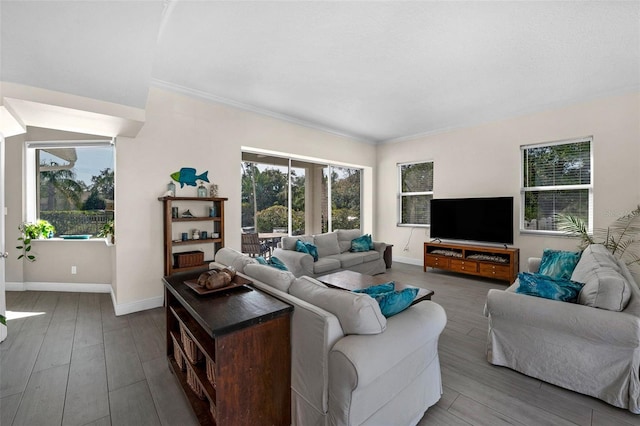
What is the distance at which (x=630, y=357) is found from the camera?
5.71 ft

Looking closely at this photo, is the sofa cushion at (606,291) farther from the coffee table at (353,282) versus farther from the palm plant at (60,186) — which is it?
the palm plant at (60,186)

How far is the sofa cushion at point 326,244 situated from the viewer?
4934 mm

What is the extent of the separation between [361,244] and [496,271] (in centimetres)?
226

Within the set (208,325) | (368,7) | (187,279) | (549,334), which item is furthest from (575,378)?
(368,7)

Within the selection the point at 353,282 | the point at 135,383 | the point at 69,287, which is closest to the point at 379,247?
the point at 353,282

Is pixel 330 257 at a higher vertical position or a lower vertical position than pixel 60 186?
lower

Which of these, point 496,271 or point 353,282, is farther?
point 496,271

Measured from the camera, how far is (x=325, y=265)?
4391 mm

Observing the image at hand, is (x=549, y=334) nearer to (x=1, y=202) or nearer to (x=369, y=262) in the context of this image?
(x=369, y=262)

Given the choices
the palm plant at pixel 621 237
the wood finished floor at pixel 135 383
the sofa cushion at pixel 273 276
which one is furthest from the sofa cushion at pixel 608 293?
the palm plant at pixel 621 237

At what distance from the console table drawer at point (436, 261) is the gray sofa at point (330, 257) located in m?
0.86

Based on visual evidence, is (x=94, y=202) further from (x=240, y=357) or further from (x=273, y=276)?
(x=240, y=357)

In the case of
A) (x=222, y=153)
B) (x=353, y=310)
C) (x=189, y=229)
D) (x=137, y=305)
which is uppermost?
(x=222, y=153)

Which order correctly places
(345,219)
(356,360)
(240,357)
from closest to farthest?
(356,360), (240,357), (345,219)
